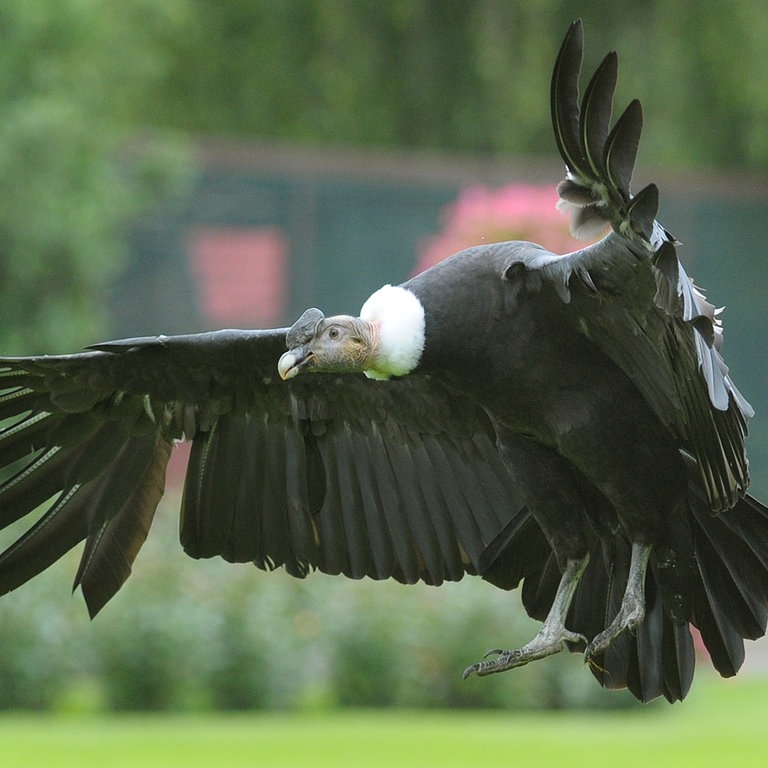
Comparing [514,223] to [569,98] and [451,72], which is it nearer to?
[569,98]

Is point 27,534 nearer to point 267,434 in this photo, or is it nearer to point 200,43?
point 267,434

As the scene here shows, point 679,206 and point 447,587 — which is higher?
point 679,206

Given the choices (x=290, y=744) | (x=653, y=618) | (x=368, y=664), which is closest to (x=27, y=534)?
(x=653, y=618)

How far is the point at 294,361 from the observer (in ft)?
16.0

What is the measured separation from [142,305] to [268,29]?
21.2ft

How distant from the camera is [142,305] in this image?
1506 centimetres

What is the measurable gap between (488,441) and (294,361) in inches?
38.2

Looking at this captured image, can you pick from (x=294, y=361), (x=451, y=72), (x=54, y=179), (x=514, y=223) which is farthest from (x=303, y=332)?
(x=451, y=72)

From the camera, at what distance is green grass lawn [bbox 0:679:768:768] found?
8.84 meters

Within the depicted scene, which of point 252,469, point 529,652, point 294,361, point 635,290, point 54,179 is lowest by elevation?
point 529,652

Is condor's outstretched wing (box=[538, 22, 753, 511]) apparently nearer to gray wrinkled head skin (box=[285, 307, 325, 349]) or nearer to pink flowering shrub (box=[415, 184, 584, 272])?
gray wrinkled head skin (box=[285, 307, 325, 349])

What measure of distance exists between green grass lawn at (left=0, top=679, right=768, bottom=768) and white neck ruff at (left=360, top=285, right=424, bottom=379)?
4415 millimetres

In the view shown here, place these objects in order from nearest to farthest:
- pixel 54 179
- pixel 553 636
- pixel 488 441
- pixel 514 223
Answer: pixel 553 636
pixel 488 441
pixel 514 223
pixel 54 179

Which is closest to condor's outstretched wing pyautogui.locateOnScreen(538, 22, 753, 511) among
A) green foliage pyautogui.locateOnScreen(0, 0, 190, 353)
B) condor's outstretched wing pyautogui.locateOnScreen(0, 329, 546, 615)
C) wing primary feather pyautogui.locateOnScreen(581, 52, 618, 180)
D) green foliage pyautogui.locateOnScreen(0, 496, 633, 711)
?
wing primary feather pyautogui.locateOnScreen(581, 52, 618, 180)
